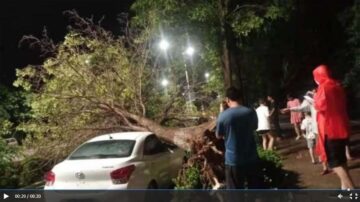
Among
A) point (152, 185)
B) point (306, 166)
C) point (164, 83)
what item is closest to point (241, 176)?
point (152, 185)

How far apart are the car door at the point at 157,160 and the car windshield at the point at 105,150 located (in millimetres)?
286

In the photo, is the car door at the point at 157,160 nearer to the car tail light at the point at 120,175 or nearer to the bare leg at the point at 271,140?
the car tail light at the point at 120,175

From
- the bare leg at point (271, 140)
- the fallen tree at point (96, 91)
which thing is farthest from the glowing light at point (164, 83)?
the bare leg at point (271, 140)

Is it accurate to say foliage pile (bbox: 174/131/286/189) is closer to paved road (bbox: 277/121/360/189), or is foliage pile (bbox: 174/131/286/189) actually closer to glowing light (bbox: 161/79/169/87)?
paved road (bbox: 277/121/360/189)

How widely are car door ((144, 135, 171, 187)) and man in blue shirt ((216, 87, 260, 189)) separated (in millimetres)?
1982

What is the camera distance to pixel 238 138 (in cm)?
496

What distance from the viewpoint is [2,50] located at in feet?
30.8

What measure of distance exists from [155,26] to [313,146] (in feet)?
13.8

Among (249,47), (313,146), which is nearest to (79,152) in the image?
(313,146)

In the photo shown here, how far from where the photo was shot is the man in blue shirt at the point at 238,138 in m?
4.94

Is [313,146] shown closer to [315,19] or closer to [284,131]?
[284,131]

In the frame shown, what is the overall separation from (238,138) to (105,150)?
254 cm

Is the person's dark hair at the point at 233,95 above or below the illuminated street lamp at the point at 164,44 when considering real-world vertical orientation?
below

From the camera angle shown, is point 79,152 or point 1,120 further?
point 1,120
